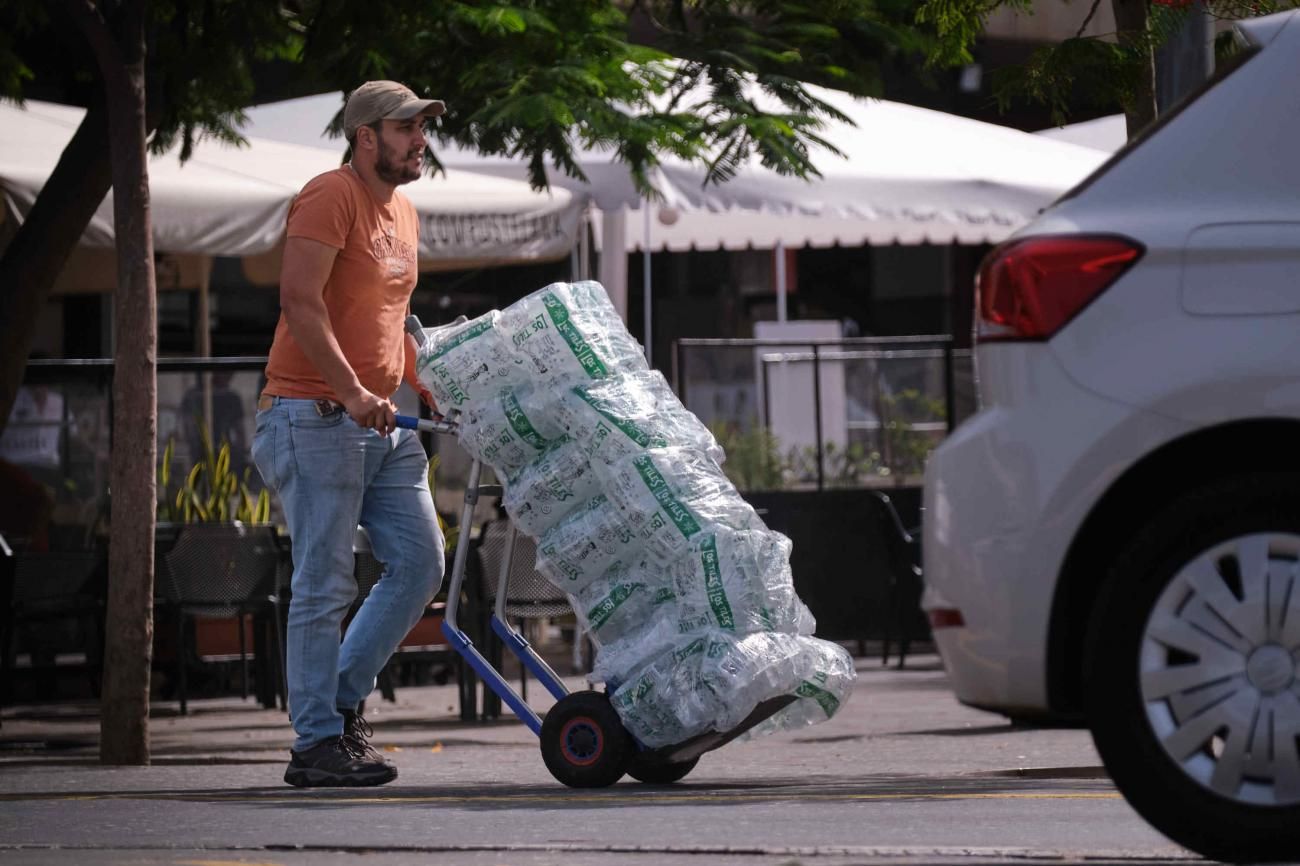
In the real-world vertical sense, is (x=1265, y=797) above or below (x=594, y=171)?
below

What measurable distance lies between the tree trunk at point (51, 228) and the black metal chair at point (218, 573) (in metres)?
1.57

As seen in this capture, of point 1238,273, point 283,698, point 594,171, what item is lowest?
point 283,698

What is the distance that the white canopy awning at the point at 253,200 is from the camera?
445 inches

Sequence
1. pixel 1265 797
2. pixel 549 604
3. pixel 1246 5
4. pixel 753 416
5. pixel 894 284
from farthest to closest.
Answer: pixel 894 284
pixel 753 416
pixel 549 604
pixel 1246 5
pixel 1265 797

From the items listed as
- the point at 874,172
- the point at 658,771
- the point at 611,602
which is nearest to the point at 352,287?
the point at 611,602

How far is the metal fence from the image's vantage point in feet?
46.1

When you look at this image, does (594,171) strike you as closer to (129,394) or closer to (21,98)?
(21,98)

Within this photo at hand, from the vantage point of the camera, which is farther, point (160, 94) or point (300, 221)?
point (160, 94)

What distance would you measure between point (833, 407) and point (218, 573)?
4.72 meters

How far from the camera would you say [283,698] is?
437 inches

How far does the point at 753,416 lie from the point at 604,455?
7.70 metres

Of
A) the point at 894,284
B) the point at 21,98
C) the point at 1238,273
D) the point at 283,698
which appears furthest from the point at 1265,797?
the point at 894,284

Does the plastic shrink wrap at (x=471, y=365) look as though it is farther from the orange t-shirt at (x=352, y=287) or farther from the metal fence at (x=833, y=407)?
the metal fence at (x=833, y=407)

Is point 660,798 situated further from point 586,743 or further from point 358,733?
point 358,733
